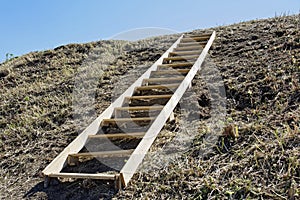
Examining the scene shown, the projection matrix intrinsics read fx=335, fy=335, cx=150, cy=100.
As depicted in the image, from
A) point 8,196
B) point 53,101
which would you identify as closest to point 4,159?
point 8,196

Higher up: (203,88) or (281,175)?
(203,88)

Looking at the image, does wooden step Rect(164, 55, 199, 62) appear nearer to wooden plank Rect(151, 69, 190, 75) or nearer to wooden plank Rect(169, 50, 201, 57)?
wooden plank Rect(169, 50, 201, 57)

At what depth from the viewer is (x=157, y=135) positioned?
409 centimetres

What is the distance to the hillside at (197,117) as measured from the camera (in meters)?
3.03

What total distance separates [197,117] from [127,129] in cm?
94

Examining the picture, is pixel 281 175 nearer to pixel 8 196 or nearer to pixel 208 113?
pixel 208 113

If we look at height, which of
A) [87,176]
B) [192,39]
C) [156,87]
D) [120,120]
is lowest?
[87,176]

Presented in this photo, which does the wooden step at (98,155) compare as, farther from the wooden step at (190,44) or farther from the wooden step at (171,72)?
the wooden step at (190,44)

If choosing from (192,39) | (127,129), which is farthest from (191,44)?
(127,129)

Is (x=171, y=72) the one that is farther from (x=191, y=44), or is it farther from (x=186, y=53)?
Answer: (x=191, y=44)

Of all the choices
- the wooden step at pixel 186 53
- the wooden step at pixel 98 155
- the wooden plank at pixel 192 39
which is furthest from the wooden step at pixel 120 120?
the wooden plank at pixel 192 39

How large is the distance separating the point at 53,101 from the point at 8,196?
258cm

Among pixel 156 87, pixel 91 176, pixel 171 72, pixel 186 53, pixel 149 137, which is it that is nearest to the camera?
pixel 91 176

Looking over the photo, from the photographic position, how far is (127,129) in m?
4.45
